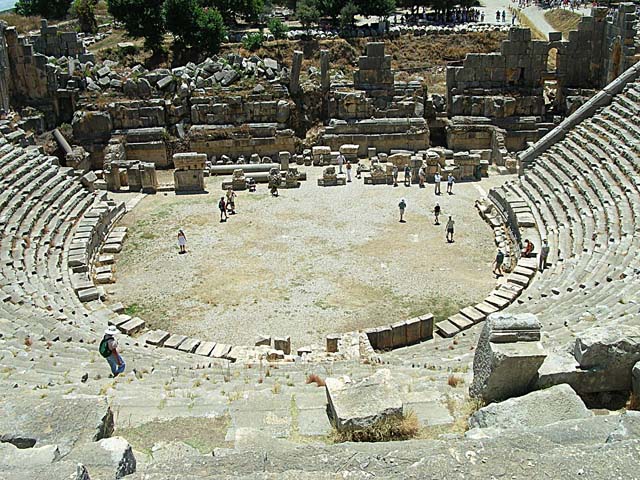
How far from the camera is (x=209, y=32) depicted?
125 ft

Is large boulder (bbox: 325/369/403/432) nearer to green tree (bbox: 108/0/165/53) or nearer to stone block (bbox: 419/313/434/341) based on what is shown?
stone block (bbox: 419/313/434/341)

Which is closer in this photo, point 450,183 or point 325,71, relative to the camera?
point 450,183

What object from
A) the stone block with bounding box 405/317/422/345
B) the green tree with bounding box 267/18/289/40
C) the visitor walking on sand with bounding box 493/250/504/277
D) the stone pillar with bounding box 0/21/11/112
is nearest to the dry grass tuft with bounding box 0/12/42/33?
the green tree with bounding box 267/18/289/40

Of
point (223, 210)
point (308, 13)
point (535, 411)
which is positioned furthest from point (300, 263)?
point (308, 13)

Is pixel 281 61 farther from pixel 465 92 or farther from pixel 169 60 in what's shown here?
pixel 465 92

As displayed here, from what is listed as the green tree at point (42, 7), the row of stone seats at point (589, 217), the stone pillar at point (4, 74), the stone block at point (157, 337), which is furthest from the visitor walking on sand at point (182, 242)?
the green tree at point (42, 7)

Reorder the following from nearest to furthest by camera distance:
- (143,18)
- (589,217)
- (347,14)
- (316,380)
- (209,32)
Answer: (316,380) → (589,217) → (209,32) → (143,18) → (347,14)

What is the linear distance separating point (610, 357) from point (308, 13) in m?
42.2

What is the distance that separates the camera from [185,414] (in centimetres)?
841

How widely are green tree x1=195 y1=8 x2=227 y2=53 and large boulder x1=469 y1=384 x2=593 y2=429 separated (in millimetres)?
34846

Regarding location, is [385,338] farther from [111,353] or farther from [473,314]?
[111,353]

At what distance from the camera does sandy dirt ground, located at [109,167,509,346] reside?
1577 centimetres

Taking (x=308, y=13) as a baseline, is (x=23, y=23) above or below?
above

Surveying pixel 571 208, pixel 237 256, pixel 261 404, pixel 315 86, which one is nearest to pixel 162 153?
pixel 315 86
